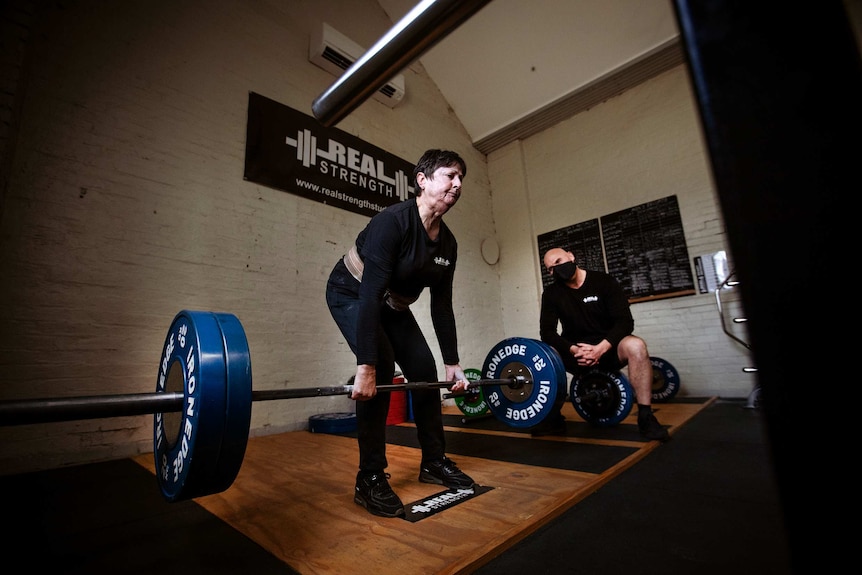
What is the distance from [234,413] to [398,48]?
2.39 feet

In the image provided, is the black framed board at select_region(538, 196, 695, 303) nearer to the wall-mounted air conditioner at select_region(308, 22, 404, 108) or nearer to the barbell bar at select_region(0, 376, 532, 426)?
the wall-mounted air conditioner at select_region(308, 22, 404, 108)

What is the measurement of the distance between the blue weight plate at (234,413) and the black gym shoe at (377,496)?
1.65 ft

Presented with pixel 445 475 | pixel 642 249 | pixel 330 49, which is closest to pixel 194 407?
pixel 445 475

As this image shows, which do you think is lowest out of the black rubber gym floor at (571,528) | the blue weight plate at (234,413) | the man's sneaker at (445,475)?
the black rubber gym floor at (571,528)

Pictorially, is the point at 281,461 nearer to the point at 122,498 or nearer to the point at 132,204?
the point at 122,498

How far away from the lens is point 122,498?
1406 mm

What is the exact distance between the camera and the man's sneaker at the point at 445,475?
4.38 ft

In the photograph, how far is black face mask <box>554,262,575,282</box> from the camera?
2301mm

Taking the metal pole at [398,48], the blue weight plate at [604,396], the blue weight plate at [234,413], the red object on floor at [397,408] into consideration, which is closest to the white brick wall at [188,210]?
the red object on floor at [397,408]

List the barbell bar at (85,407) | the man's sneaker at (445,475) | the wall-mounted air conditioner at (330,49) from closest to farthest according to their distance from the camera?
the barbell bar at (85,407) < the man's sneaker at (445,475) < the wall-mounted air conditioner at (330,49)

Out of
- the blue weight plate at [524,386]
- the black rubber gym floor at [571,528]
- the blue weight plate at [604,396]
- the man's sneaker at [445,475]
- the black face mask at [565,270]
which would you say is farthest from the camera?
the black face mask at [565,270]

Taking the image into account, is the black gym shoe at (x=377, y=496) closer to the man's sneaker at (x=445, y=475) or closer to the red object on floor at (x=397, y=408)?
the man's sneaker at (x=445, y=475)

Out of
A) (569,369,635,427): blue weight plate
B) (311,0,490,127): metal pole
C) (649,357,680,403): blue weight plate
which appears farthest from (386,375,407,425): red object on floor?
(311,0,490,127): metal pole

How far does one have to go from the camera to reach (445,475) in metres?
1.37
